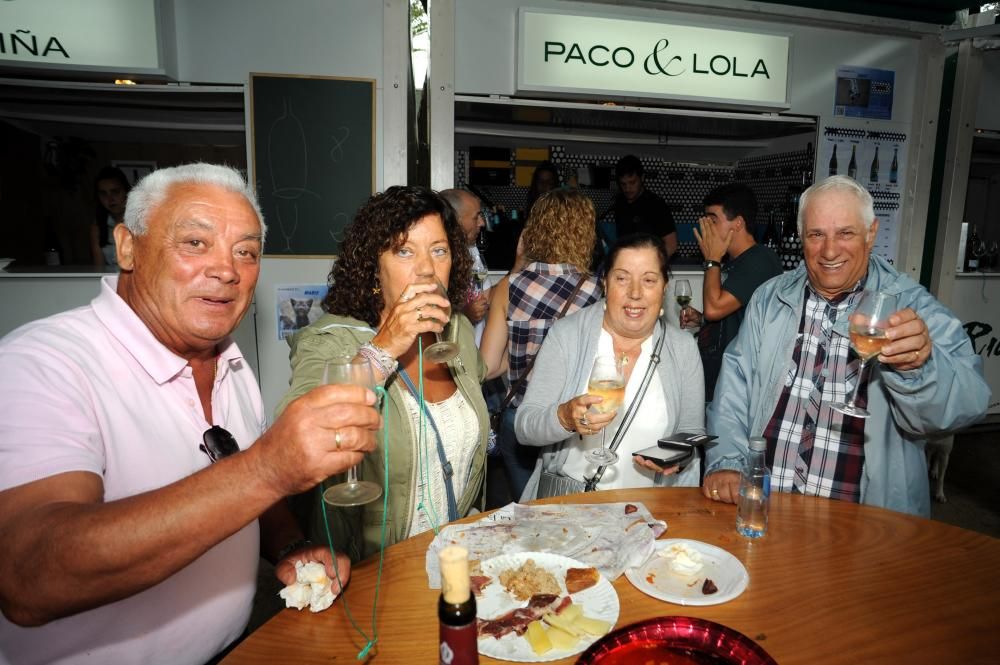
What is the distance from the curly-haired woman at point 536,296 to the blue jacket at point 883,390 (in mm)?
929

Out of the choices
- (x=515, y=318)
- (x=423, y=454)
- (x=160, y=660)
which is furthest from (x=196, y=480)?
(x=515, y=318)

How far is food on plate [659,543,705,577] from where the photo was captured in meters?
1.44

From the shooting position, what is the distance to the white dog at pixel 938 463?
4144 millimetres

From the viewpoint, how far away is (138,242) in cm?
141

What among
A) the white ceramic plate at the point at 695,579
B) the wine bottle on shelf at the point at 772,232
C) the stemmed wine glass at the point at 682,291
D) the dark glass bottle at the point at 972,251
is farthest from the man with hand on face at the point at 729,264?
the dark glass bottle at the point at 972,251

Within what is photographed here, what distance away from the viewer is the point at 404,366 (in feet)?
6.63

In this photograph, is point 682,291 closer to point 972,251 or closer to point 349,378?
point 349,378

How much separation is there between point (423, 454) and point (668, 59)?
402 cm

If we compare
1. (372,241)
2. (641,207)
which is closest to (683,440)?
(372,241)

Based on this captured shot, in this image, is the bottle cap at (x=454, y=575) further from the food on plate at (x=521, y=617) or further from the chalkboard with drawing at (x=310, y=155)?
the chalkboard with drawing at (x=310, y=155)

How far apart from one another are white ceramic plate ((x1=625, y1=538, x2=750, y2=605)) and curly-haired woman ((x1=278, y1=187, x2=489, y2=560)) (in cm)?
73

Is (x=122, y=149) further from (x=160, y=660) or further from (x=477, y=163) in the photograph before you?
(x=160, y=660)

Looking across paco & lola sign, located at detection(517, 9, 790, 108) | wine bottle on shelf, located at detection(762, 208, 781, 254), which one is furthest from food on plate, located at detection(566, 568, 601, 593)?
wine bottle on shelf, located at detection(762, 208, 781, 254)

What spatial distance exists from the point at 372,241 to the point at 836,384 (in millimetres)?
1945
